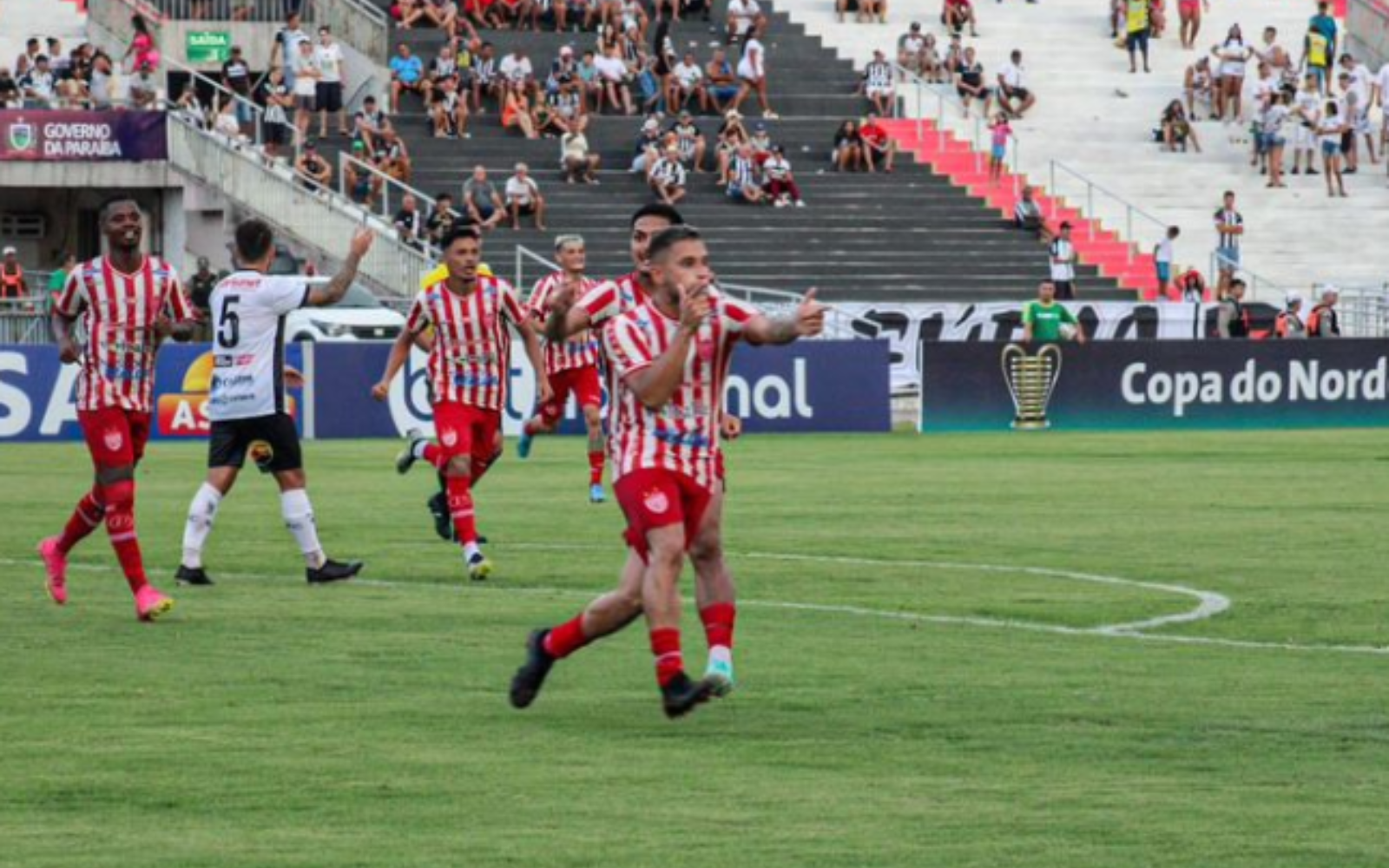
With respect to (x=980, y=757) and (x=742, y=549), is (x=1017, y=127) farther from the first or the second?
(x=980, y=757)

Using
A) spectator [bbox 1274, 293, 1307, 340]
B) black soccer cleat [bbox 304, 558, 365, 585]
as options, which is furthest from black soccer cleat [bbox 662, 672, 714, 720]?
spectator [bbox 1274, 293, 1307, 340]

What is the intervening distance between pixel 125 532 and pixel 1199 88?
43950 millimetres

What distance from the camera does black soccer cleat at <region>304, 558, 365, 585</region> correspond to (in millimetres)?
16875

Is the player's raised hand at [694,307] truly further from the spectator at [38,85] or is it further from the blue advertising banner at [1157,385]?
the spectator at [38,85]

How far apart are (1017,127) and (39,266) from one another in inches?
728

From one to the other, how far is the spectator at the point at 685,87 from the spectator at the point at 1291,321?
457 inches

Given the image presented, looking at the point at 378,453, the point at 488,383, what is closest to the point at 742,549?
the point at 488,383

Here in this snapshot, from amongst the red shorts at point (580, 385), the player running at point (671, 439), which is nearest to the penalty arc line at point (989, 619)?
the player running at point (671, 439)

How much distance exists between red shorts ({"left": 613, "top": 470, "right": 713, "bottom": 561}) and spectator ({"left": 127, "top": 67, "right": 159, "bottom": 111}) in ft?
121

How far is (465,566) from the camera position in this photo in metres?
17.9

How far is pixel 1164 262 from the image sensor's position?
49281 mm

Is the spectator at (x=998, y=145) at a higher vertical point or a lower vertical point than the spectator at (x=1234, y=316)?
higher

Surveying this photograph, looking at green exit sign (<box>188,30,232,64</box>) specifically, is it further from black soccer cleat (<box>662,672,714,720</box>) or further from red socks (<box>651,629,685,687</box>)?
black soccer cleat (<box>662,672,714,720</box>)

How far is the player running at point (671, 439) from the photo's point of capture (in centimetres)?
1091
